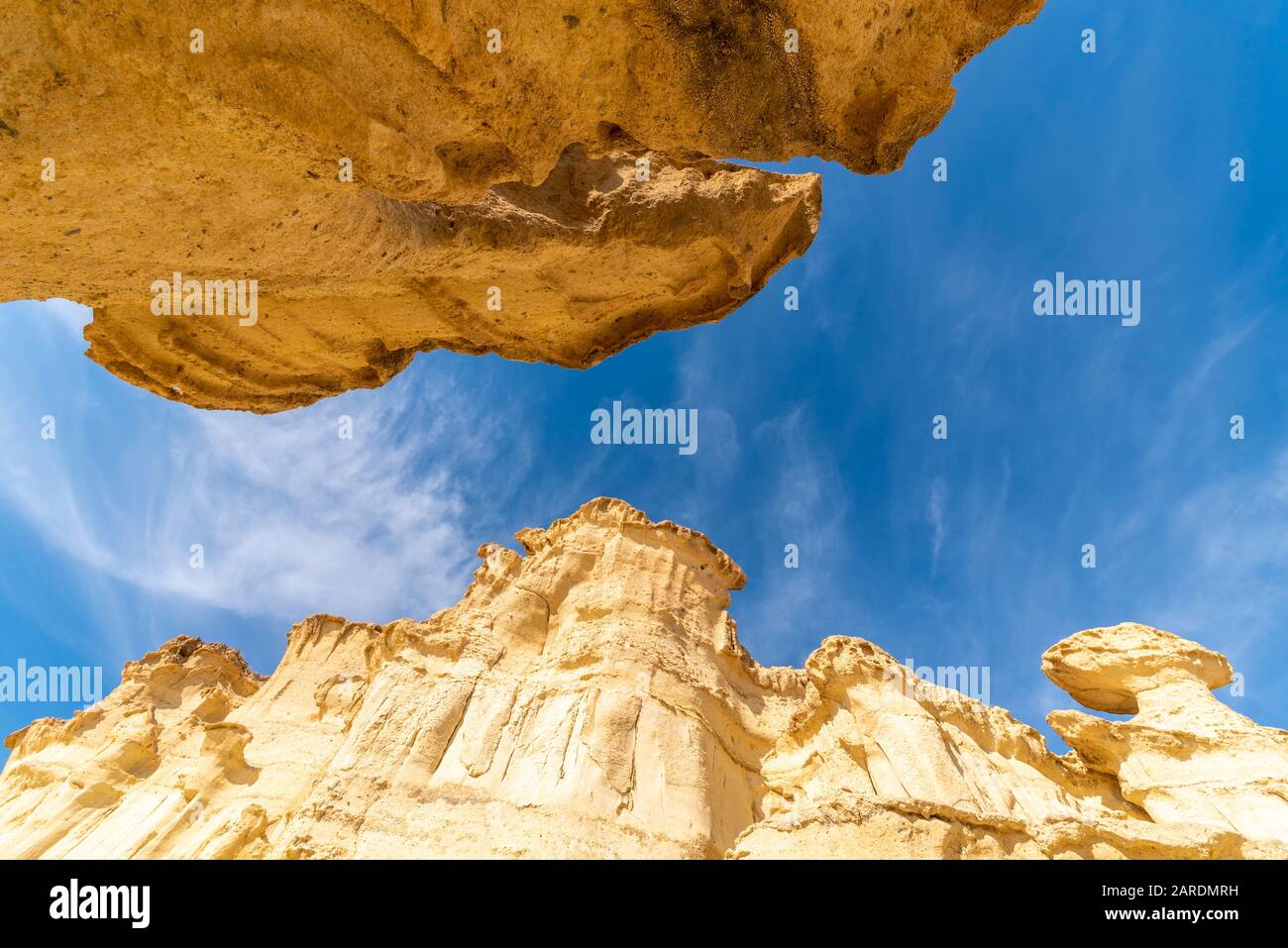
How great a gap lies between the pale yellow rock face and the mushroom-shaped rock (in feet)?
0.20

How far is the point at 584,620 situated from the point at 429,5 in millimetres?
15233

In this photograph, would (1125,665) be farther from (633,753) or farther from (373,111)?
(373,111)

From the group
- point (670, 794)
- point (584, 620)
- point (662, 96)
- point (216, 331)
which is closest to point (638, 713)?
point (670, 794)

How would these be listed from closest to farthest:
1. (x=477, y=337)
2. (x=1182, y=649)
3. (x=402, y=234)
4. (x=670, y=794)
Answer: (x=402, y=234) < (x=477, y=337) < (x=670, y=794) < (x=1182, y=649)

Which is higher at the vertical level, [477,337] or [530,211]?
[530,211]

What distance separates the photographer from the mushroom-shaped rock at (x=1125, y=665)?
15.8 meters

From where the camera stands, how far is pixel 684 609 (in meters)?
18.4

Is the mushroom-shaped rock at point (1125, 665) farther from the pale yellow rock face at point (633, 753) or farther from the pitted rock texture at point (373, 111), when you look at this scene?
the pitted rock texture at point (373, 111)

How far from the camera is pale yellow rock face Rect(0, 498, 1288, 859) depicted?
11273 millimetres

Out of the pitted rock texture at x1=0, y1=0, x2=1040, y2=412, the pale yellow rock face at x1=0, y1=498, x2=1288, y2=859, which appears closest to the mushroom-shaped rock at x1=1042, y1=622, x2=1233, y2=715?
the pale yellow rock face at x1=0, y1=498, x2=1288, y2=859

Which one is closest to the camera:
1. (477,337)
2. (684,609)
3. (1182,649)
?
(477,337)

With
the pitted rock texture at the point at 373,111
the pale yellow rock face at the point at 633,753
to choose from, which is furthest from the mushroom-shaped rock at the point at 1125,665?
the pitted rock texture at the point at 373,111

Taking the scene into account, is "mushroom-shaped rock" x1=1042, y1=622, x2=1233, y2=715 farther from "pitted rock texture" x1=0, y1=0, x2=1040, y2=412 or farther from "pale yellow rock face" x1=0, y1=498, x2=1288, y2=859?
"pitted rock texture" x1=0, y1=0, x2=1040, y2=412
